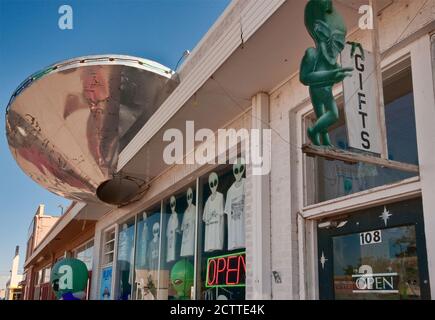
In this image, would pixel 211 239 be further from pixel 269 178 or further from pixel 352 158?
pixel 352 158

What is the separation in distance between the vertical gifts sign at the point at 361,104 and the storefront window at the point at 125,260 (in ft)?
23.4

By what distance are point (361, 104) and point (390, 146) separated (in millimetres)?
726

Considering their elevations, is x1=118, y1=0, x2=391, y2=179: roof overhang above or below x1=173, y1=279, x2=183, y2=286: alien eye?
above

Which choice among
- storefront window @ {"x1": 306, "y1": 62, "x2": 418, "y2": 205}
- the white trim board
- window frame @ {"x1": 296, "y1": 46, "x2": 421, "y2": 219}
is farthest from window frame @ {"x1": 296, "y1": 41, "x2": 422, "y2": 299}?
the white trim board

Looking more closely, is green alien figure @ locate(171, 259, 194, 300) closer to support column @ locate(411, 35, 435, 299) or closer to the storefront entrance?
the storefront entrance

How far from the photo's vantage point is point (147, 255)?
8664 millimetres

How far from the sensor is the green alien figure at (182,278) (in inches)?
261

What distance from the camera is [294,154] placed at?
4.68 meters

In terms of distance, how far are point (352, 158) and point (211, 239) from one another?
3.53m

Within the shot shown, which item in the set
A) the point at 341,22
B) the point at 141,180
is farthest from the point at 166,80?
the point at 341,22

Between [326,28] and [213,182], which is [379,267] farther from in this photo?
[213,182]

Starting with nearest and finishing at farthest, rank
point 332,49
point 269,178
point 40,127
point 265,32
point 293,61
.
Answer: point 332,49
point 265,32
point 293,61
point 269,178
point 40,127

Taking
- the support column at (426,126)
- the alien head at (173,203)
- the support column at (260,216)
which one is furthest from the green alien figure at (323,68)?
the alien head at (173,203)

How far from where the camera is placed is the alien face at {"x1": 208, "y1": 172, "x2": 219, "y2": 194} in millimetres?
6438
